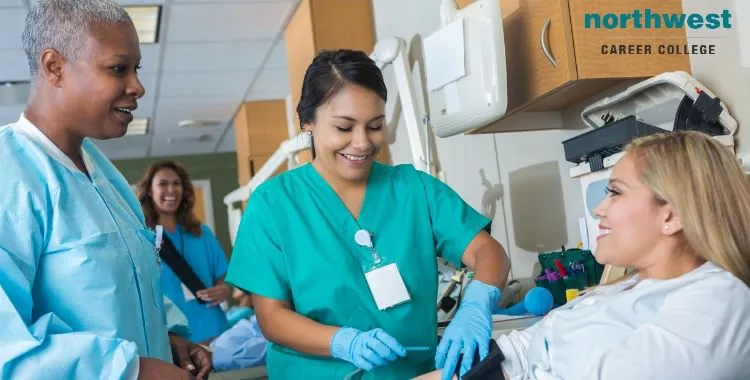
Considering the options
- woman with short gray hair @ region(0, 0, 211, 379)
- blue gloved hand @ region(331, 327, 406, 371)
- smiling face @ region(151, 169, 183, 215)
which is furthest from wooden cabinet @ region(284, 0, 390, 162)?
blue gloved hand @ region(331, 327, 406, 371)

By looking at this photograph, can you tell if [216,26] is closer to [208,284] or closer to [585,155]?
[208,284]

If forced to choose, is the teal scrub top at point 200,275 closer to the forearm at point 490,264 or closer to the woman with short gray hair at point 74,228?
the woman with short gray hair at point 74,228

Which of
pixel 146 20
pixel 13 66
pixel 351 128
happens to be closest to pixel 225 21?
pixel 146 20

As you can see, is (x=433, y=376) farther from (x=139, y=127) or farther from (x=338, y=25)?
(x=139, y=127)

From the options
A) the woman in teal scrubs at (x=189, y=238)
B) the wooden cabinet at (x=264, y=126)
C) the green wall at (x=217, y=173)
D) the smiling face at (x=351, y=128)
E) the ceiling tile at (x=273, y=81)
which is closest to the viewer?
the smiling face at (x=351, y=128)

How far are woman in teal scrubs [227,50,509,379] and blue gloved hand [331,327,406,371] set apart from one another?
2cm

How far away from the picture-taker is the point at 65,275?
113cm

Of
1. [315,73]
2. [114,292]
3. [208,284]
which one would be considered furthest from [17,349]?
[208,284]

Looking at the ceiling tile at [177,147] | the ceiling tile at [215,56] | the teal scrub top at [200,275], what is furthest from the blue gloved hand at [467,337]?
the ceiling tile at [177,147]

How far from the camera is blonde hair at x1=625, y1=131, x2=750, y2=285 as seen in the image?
1134mm

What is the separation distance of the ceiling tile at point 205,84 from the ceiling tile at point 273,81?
3.1 inches

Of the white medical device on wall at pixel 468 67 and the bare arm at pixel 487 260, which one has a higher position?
the white medical device on wall at pixel 468 67

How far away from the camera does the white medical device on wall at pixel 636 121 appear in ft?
5.00

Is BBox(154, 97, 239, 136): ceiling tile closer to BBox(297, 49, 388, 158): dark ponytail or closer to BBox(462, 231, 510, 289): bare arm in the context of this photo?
BBox(297, 49, 388, 158): dark ponytail
